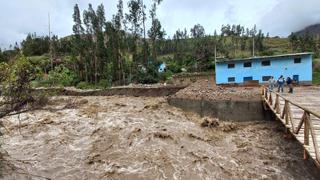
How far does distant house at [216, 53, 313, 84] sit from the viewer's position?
3222 cm

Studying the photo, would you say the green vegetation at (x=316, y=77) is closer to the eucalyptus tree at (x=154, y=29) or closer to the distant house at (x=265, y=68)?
the distant house at (x=265, y=68)

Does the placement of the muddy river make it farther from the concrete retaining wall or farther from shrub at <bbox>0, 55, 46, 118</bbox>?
the concrete retaining wall

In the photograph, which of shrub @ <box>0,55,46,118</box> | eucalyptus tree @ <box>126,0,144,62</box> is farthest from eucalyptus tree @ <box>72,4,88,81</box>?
shrub @ <box>0,55,46,118</box>

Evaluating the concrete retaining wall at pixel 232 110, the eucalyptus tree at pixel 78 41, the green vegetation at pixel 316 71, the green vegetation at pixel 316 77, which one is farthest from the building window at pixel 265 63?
the eucalyptus tree at pixel 78 41

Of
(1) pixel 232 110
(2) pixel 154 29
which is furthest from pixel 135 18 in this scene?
(1) pixel 232 110

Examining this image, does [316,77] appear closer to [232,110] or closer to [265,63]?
[265,63]

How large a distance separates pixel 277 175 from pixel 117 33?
139ft

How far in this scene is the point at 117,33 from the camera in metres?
50.5

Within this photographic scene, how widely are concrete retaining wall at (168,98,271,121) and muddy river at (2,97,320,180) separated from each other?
98 centimetres

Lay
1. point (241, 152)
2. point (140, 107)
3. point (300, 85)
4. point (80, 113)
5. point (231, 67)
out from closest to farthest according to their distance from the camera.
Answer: point (241, 152) < point (80, 113) < point (140, 107) < point (300, 85) < point (231, 67)

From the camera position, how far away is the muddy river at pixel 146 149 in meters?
11.6

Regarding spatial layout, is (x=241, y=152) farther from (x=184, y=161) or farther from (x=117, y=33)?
(x=117, y=33)

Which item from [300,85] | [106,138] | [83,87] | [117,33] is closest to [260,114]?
[106,138]

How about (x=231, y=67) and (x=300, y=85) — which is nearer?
(x=300, y=85)
